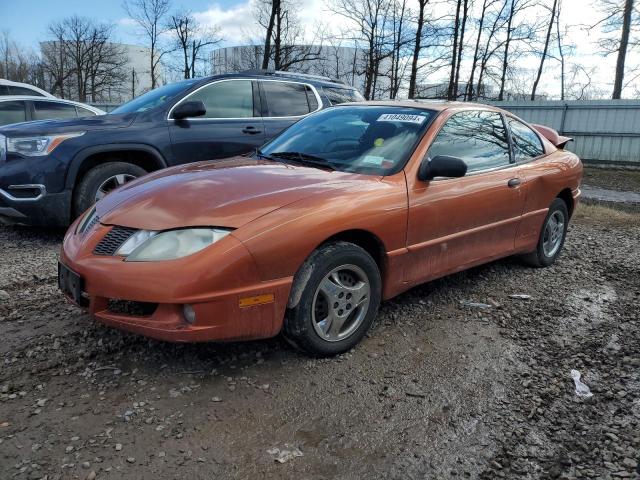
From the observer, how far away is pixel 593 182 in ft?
46.8

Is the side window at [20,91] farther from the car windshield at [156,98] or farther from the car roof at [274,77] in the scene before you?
the car roof at [274,77]

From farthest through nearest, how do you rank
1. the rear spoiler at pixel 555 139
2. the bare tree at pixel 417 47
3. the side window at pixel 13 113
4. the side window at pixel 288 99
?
the bare tree at pixel 417 47, the side window at pixel 13 113, the side window at pixel 288 99, the rear spoiler at pixel 555 139

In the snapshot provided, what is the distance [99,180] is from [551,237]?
466 centimetres

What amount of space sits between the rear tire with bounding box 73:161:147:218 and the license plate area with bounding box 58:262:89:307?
2.45 meters

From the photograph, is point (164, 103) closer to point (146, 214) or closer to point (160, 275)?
point (146, 214)

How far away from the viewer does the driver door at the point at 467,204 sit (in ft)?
11.4

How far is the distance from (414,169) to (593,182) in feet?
42.4

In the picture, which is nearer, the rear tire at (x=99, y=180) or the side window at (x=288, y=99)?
the rear tire at (x=99, y=180)

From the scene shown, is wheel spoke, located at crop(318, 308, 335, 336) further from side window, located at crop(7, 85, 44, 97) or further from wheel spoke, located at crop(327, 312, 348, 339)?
side window, located at crop(7, 85, 44, 97)

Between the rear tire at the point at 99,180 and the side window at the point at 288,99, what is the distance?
1.91m

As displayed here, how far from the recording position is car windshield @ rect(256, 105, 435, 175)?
3516 millimetres

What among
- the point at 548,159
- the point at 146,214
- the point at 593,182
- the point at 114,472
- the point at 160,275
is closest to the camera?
the point at 114,472

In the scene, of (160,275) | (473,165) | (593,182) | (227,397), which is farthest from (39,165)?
(593,182)

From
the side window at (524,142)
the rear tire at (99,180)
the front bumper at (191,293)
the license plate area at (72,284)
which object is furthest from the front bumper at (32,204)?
the side window at (524,142)
